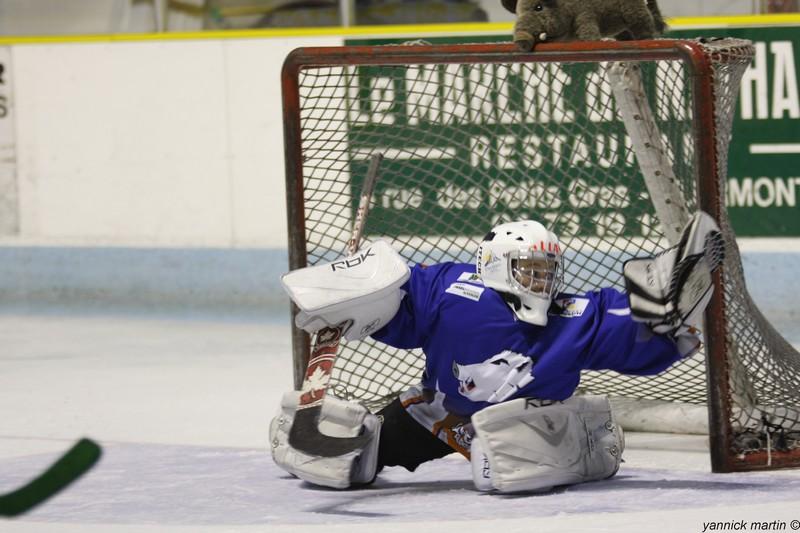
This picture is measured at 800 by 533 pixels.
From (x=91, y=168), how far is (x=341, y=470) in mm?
3991

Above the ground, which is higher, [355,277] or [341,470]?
[355,277]

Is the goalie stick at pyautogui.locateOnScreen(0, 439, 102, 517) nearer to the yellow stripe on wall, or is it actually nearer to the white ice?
the white ice

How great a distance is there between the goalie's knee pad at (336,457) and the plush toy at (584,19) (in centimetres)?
116

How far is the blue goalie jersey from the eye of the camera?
12.8 feet

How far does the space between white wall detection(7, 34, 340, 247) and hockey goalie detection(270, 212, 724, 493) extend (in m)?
3.37

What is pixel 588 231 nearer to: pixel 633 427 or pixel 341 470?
pixel 633 427

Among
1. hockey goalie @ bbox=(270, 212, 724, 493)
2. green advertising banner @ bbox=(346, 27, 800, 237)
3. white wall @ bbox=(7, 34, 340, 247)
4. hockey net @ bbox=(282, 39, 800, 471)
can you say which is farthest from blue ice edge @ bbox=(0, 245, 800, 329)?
hockey goalie @ bbox=(270, 212, 724, 493)

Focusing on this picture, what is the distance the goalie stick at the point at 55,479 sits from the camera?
2201mm

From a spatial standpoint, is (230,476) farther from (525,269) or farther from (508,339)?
(525,269)

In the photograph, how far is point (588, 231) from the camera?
18.3ft

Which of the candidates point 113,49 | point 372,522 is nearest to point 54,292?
point 113,49

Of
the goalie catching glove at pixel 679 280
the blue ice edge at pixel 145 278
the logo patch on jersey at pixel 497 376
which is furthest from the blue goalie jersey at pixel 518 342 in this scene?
the blue ice edge at pixel 145 278

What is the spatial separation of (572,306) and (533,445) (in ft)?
1.20

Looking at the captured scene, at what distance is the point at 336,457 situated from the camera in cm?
409
